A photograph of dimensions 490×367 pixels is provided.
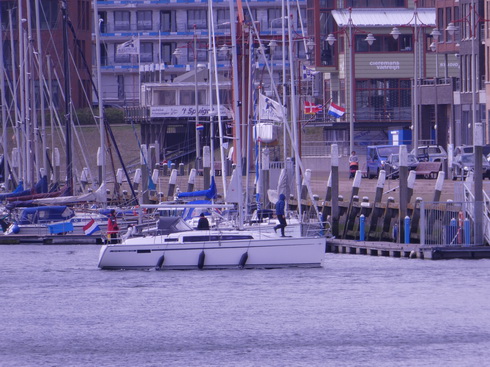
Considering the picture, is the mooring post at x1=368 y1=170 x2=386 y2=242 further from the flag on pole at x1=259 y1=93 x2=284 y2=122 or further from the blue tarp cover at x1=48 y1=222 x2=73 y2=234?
the blue tarp cover at x1=48 y1=222 x2=73 y2=234

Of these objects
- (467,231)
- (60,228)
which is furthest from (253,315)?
(60,228)

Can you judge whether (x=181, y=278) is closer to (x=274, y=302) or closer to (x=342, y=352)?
(x=274, y=302)

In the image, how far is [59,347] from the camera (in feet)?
128

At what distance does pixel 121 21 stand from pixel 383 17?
35.3m

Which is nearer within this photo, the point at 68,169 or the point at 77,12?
the point at 68,169

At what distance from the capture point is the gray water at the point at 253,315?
3738cm

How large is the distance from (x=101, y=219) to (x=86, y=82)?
5913cm

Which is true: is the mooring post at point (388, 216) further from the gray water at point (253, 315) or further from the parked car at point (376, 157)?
the parked car at point (376, 157)

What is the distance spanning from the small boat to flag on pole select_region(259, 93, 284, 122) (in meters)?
10.8

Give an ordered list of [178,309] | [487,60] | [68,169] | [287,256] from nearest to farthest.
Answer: [178,309], [287,256], [68,169], [487,60]

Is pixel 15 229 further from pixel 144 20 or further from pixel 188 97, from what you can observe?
pixel 144 20

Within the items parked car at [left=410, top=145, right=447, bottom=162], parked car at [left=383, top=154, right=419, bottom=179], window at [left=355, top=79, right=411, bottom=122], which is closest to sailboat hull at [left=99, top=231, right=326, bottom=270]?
parked car at [left=383, top=154, right=419, bottom=179]

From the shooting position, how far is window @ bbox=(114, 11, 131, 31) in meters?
140

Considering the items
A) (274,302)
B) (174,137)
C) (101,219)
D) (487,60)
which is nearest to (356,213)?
(101,219)
